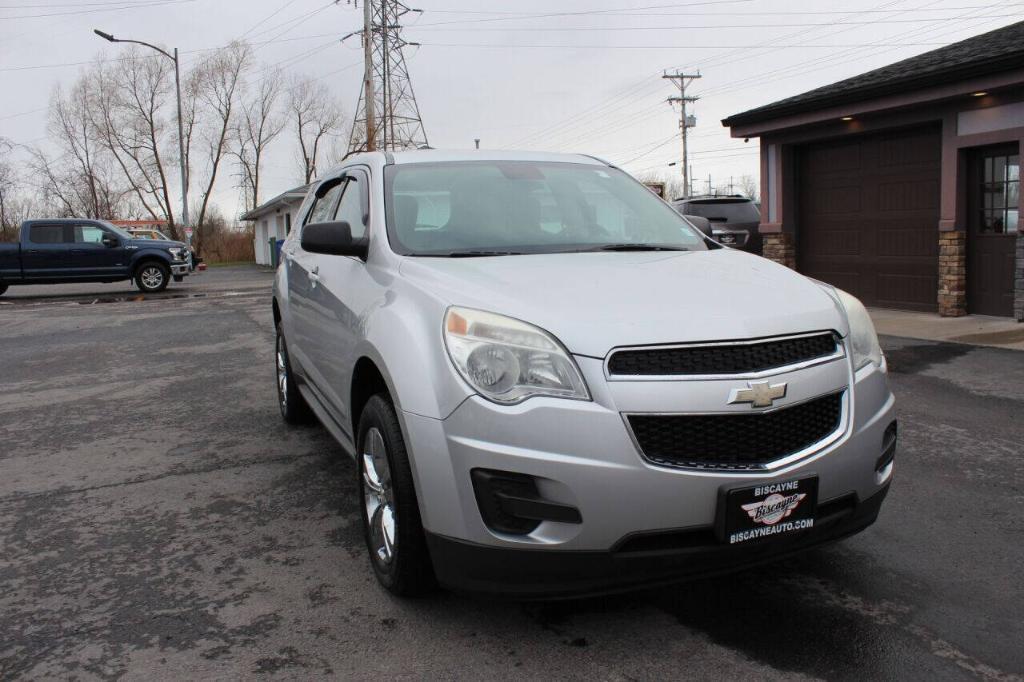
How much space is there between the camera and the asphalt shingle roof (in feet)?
36.3

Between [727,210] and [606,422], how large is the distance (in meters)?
15.5

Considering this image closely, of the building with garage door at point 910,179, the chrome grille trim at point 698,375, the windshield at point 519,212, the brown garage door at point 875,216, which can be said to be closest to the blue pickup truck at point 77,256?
the building with garage door at point 910,179

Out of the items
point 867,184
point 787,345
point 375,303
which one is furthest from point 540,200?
point 867,184

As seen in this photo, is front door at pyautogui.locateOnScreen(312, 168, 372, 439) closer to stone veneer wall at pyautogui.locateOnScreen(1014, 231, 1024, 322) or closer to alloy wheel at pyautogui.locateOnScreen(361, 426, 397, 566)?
alloy wheel at pyautogui.locateOnScreen(361, 426, 397, 566)

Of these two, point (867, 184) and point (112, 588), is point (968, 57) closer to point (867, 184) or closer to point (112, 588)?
point (867, 184)

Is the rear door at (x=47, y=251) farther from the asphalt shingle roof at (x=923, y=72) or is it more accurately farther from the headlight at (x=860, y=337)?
the headlight at (x=860, y=337)

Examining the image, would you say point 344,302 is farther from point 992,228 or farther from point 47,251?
point 47,251

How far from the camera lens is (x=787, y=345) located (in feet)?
9.18

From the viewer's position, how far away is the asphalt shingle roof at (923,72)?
36.3ft

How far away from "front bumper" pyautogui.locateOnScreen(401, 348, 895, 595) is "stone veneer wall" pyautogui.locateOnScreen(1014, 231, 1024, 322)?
9974mm

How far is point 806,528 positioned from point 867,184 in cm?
1212

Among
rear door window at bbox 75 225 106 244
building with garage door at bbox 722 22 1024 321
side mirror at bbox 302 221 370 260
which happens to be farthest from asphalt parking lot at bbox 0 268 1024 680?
rear door window at bbox 75 225 106 244

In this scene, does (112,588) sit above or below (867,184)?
below

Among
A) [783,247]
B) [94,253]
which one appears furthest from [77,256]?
[783,247]
